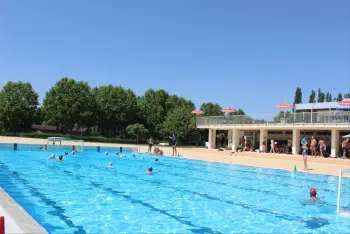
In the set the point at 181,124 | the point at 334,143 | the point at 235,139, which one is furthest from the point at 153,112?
the point at 334,143

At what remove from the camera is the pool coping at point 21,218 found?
515 cm

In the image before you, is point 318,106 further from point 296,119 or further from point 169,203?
point 169,203

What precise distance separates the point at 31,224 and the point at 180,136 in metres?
46.3

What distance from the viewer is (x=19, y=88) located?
55156 millimetres

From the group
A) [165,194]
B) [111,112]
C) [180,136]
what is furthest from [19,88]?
[165,194]

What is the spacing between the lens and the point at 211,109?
67062mm

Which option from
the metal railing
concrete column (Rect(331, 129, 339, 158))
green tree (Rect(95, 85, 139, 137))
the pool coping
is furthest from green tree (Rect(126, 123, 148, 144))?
the pool coping

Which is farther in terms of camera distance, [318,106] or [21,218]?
[318,106]

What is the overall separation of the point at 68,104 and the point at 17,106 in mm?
8318

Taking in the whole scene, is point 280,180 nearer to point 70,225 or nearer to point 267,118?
point 70,225

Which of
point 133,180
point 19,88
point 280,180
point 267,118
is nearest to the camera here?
point 133,180

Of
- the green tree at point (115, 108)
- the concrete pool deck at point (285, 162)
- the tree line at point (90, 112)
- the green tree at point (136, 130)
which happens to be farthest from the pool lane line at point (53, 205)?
the green tree at point (115, 108)

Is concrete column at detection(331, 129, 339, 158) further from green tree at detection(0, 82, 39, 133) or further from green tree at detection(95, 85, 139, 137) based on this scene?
green tree at detection(0, 82, 39, 133)

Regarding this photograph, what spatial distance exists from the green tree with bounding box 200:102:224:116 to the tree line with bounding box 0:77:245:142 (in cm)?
516
